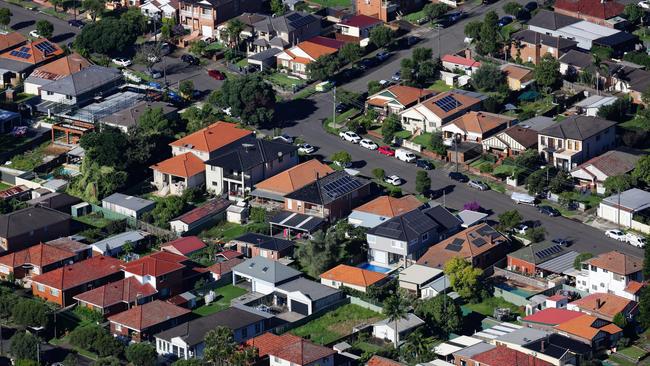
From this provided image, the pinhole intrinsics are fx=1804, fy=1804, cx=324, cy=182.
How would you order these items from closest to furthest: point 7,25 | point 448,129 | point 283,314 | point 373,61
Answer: point 283,314, point 448,129, point 373,61, point 7,25

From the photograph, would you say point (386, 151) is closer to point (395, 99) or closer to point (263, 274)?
point (395, 99)

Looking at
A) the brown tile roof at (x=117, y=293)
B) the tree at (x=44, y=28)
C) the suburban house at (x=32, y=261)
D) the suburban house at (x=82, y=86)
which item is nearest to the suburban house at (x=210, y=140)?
the suburban house at (x=82, y=86)

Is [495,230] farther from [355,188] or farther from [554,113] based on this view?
A: [554,113]

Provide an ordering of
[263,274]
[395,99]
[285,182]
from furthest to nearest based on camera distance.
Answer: [395,99], [285,182], [263,274]

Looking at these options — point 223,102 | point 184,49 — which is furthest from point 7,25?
point 223,102

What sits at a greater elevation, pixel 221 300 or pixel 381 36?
pixel 381 36

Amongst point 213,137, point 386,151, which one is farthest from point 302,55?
point 386,151
